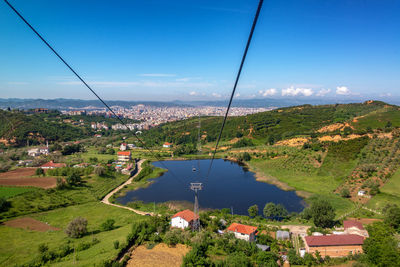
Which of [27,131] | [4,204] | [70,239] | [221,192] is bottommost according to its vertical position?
[221,192]

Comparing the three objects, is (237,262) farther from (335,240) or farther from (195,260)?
(335,240)

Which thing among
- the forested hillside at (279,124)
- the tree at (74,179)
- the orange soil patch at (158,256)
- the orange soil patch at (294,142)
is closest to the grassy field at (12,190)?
the tree at (74,179)

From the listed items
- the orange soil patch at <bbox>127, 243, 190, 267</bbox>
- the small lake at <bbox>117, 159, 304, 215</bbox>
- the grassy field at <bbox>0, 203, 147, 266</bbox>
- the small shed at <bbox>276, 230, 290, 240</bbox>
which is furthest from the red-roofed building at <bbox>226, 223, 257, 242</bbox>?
the grassy field at <bbox>0, 203, 147, 266</bbox>

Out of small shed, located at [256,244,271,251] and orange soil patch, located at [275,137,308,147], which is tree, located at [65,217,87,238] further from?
orange soil patch, located at [275,137,308,147]

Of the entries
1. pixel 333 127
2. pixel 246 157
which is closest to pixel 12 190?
pixel 246 157

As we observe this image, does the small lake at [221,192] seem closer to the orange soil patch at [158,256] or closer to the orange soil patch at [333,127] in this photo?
the orange soil patch at [158,256]

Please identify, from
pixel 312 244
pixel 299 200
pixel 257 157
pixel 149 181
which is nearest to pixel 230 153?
pixel 257 157
